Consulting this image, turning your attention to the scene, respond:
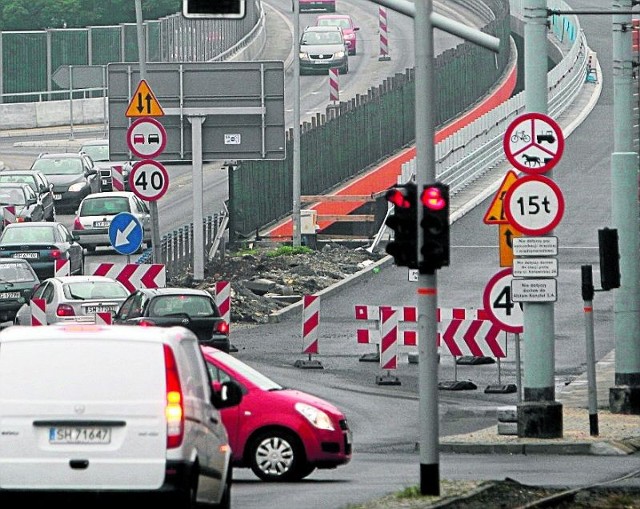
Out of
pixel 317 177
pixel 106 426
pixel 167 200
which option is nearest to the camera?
pixel 106 426

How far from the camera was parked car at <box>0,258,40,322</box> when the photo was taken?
36531mm

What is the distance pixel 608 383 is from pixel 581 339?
4251 millimetres

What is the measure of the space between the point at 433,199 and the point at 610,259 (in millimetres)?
8818

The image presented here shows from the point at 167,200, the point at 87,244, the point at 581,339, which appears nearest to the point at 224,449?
the point at 581,339

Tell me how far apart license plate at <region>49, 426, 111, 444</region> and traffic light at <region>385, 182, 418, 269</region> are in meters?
4.58

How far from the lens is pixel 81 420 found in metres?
12.6

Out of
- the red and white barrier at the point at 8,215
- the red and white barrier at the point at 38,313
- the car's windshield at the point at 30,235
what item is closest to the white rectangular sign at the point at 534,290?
the red and white barrier at the point at 38,313

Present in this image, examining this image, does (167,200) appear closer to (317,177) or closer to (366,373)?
(317,177)

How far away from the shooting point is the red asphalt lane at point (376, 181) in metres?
49.6

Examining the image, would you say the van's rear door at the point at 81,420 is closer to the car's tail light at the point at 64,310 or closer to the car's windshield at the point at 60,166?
the car's tail light at the point at 64,310

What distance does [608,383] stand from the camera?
30625mm

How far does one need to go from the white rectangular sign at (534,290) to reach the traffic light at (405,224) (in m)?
5.94

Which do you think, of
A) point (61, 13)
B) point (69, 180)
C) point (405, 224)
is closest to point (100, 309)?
point (405, 224)

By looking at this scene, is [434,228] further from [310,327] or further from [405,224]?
[310,327]
